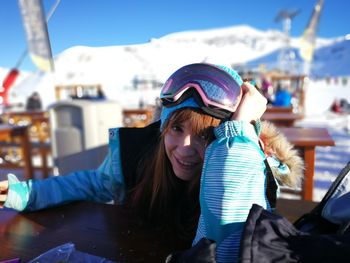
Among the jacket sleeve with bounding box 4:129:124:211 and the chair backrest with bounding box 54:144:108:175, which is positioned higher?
the jacket sleeve with bounding box 4:129:124:211

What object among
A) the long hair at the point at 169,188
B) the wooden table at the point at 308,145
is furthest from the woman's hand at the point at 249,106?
the wooden table at the point at 308,145

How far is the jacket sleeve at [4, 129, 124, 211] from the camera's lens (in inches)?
48.2

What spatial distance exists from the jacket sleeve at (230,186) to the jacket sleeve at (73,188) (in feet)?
2.16

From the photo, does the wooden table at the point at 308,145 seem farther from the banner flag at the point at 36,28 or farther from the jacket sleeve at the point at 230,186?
the banner flag at the point at 36,28

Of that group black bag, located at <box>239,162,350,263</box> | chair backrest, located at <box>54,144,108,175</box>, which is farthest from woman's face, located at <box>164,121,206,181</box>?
chair backrest, located at <box>54,144,108,175</box>

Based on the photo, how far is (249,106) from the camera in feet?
3.32

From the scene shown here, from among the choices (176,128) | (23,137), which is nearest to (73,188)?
(176,128)

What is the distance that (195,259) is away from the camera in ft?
2.04

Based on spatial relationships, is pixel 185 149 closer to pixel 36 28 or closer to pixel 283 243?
pixel 283 243

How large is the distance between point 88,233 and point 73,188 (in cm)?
38

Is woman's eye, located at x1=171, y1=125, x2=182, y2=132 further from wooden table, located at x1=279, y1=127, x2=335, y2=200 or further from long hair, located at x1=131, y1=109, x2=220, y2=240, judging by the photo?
wooden table, located at x1=279, y1=127, x2=335, y2=200

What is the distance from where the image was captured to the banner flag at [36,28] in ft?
3.92

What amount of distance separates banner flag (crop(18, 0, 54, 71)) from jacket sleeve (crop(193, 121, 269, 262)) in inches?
33.0

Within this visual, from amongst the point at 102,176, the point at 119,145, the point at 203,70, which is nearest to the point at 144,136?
the point at 119,145
